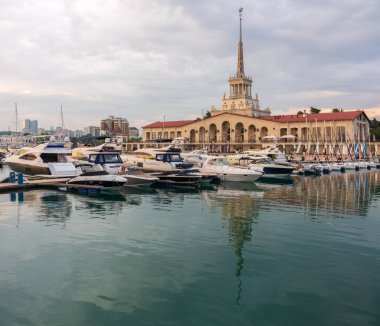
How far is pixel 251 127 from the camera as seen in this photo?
368 feet

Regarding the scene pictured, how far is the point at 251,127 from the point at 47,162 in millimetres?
83462

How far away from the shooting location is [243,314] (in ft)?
31.4

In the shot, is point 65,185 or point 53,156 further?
point 53,156

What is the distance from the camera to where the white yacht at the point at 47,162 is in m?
35.5

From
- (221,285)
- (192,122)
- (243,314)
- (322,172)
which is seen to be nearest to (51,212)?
(221,285)

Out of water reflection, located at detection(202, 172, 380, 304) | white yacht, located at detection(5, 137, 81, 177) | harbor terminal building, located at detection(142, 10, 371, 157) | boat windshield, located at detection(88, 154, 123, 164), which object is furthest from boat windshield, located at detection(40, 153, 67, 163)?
harbor terminal building, located at detection(142, 10, 371, 157)

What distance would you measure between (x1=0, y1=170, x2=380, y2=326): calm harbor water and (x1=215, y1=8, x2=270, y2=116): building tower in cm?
11286

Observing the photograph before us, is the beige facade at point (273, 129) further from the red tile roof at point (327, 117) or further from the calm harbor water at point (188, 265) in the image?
the calm harbor water at point (188, 265)

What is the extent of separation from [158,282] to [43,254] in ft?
18.0

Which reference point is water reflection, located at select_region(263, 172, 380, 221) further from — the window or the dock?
the window

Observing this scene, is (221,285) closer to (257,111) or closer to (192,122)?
(192,122)

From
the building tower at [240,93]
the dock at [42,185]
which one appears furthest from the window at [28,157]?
the building tower at [240,93]

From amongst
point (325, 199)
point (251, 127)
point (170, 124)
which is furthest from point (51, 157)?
point (170, 124)

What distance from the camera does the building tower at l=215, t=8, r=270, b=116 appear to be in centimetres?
13412
